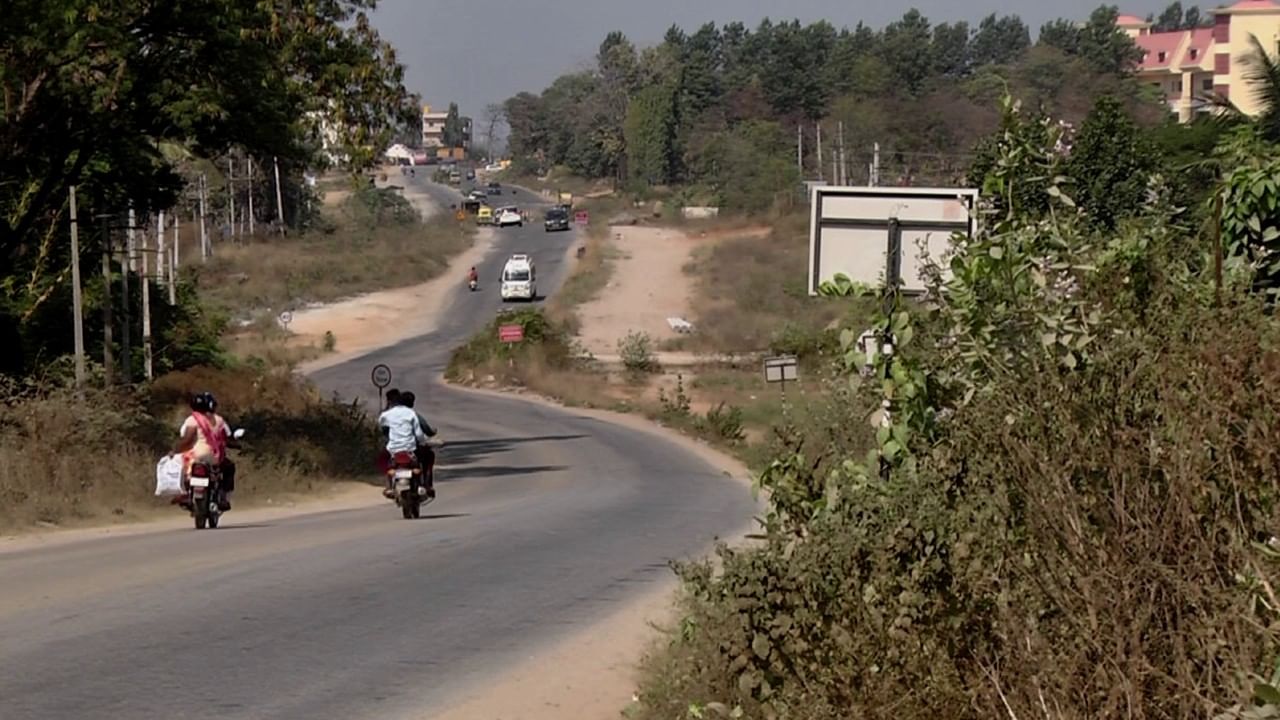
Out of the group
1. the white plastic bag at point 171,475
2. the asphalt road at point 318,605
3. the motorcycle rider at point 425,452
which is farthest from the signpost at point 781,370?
the white plastic bag at point 171,475

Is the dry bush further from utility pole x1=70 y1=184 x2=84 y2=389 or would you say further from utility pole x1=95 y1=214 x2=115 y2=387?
utility pole x1=95 y1=214 x2=115 y2=387

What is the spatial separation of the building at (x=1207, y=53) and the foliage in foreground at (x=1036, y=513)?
11354 cm

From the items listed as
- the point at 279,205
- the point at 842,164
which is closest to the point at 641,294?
the point at 842,164

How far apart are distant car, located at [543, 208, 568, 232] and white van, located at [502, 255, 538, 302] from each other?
33.6 metres

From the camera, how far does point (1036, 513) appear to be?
5.70 meters

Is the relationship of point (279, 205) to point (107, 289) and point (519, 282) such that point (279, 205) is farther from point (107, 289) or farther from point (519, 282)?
point (107, 289)

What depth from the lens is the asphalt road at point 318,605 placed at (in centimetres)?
918

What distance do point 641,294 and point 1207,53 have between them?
260 ft

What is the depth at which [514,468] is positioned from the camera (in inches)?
1426

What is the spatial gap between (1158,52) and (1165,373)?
583ft

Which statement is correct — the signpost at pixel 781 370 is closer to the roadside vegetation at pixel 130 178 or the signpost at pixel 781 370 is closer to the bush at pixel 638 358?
the roadside vegetation at pixel 130 178

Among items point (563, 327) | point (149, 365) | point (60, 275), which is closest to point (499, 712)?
point (60, 275)

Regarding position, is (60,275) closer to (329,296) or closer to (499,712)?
(499,712)

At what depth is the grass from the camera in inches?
805
